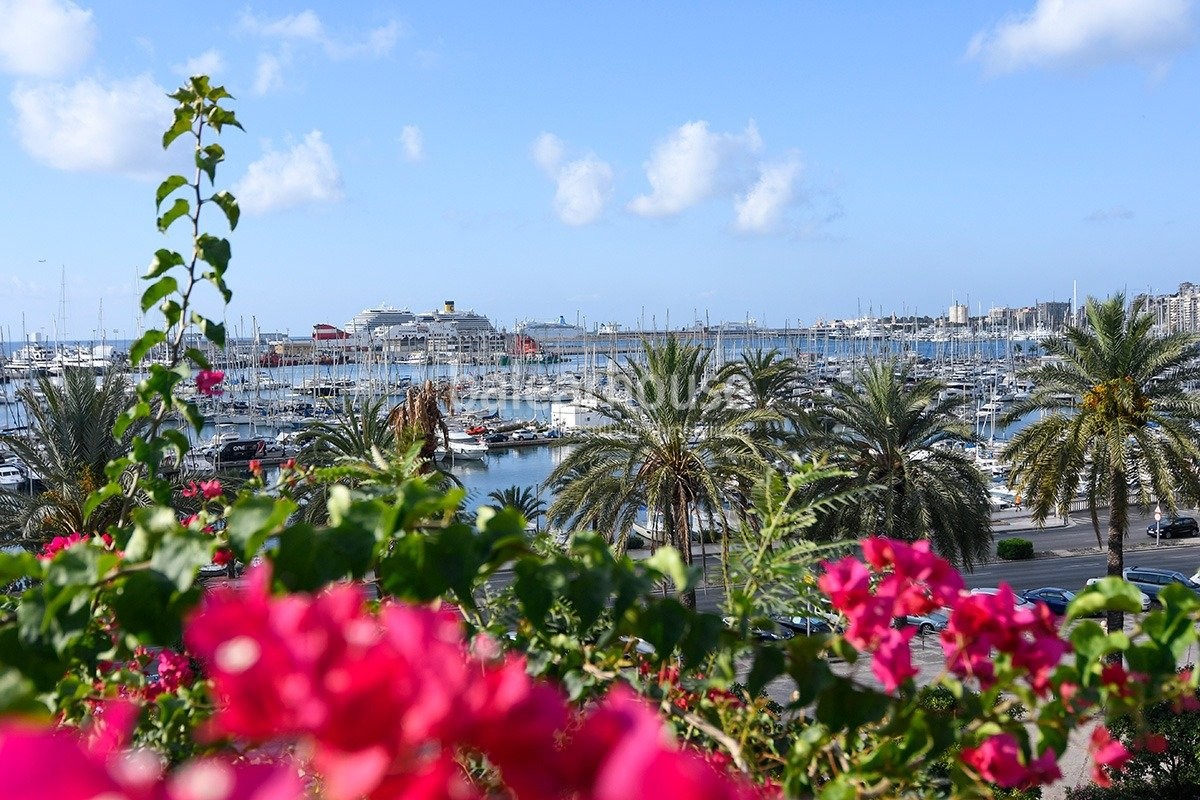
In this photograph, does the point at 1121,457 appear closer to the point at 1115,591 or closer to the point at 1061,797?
the point at 1061,797

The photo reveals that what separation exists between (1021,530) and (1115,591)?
31882 mm

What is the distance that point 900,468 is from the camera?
634 inches

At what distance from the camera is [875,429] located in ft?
52.6

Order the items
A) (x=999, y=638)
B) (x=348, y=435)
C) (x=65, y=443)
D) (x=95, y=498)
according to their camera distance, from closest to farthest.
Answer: (x=999, y=638), (x=95, y=498), (x=65, y=443), (x=348, y=435)

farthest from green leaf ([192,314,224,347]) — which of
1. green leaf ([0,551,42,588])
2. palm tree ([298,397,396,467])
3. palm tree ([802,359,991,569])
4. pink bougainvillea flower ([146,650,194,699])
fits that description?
palm tree ([802,359,991,569])

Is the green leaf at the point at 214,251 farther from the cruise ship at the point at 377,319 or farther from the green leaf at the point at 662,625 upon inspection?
the cruise ship at the point at 377,319

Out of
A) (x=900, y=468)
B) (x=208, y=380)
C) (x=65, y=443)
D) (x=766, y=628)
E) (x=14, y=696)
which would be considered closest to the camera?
(x=14, y=696)

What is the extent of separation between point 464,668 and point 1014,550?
28465mm

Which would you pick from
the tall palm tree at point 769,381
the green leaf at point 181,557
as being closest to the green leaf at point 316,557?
the green leaf at point 181,557

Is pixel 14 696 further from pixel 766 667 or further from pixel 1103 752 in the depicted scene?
pixel 1103 752

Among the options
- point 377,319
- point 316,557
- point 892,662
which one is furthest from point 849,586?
point 377,319

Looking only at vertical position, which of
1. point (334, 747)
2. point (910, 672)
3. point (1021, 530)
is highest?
point (334, 747)

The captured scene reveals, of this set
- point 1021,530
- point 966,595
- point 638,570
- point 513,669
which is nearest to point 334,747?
point 513,669

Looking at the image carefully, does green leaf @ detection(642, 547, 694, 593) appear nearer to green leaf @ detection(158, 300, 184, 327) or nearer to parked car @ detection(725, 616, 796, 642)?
parked car @ detection(725, 616, 796, 642)
